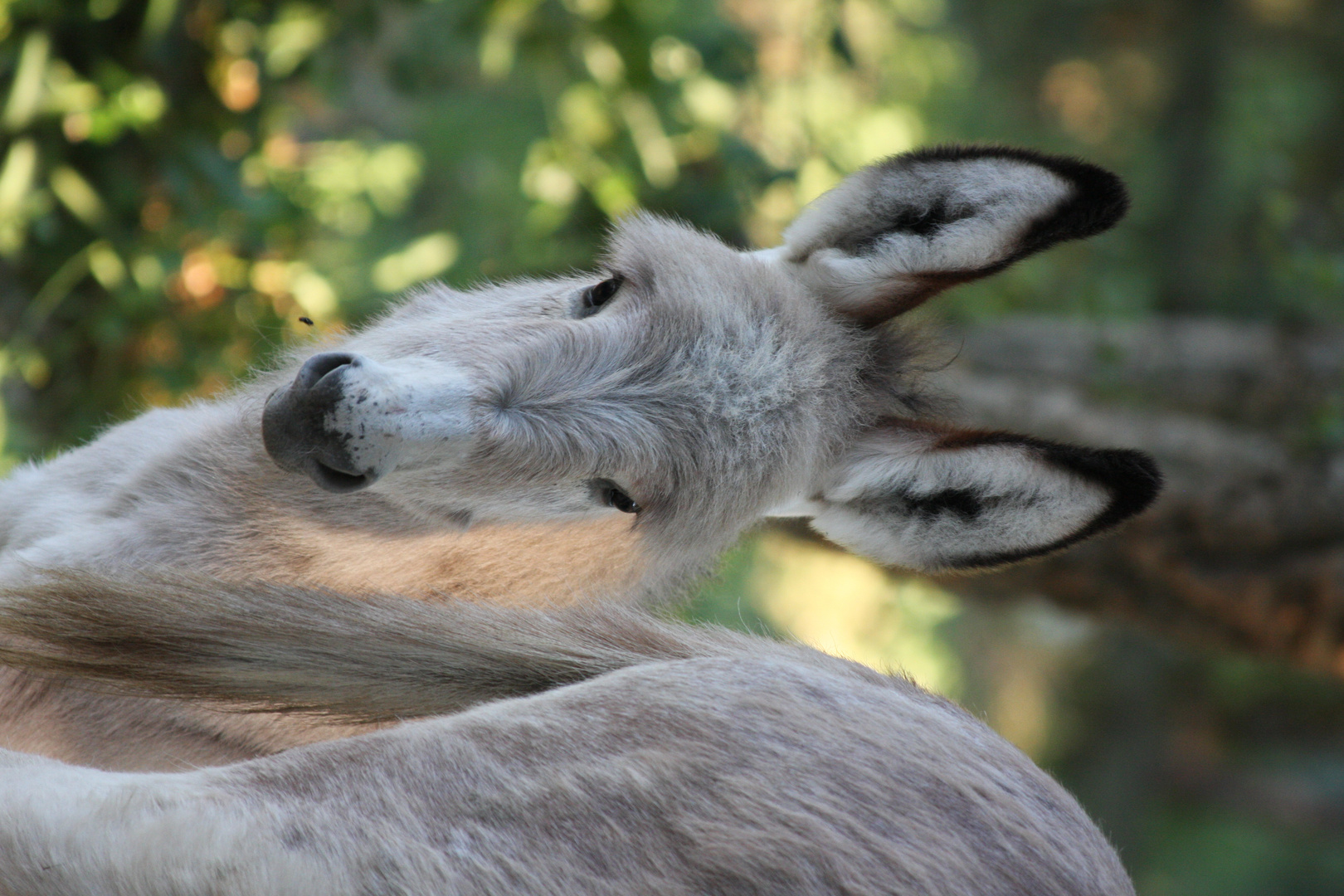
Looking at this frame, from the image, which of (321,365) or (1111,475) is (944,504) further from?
(321,365)

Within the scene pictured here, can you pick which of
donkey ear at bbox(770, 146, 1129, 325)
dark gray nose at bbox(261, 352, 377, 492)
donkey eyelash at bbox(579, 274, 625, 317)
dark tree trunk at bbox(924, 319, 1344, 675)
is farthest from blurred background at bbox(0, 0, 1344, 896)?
dark gray nose at bbox(261, 352, 377, 492)

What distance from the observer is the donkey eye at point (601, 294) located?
202 cm

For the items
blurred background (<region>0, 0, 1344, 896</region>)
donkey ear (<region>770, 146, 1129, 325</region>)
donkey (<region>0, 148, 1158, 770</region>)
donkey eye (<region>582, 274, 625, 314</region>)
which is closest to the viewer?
donkey (<region>0, 148, 1158, 770</region>)

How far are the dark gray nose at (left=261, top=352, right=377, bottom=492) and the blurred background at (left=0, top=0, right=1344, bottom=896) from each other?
2.81 feet

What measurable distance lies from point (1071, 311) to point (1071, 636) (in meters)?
4.75

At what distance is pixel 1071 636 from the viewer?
916 centimetres

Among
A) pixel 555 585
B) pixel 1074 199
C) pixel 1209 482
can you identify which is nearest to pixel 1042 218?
pixel 1074 199

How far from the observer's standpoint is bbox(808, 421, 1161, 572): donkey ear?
1.84m

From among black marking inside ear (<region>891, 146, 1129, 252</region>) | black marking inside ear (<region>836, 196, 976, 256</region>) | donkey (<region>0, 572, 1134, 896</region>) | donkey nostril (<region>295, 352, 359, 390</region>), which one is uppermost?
black marking inside ear (<region>891, 146, 1129, 252</region>)

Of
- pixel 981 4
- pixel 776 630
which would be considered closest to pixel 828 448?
pixel 776 630

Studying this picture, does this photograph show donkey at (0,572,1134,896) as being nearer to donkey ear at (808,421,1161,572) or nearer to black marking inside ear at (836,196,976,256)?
donkey ear at (808,421,1161,572)

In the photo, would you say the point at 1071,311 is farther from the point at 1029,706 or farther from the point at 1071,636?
the point at 1029,706

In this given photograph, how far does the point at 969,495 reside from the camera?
2008 mm

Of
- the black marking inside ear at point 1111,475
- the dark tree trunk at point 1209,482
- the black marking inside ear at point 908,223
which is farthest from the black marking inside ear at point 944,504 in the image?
the dark tree trunk at point 1209,482
